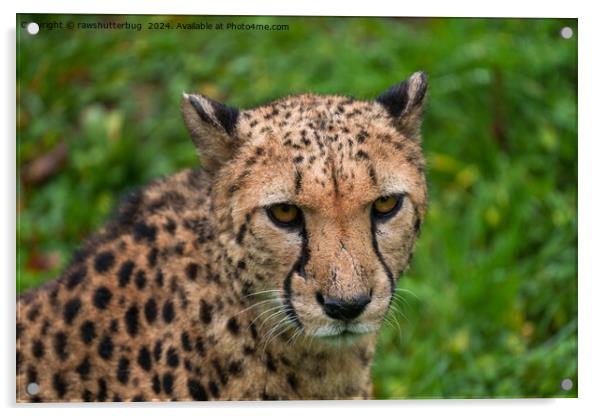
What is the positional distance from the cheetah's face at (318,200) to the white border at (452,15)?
1.42 feet

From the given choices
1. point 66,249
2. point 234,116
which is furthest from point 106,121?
point 234,116

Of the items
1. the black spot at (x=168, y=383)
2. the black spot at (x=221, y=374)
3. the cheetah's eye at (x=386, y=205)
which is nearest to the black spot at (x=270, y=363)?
the black spot at (x=221, y=374)

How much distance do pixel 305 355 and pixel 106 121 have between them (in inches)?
54.8

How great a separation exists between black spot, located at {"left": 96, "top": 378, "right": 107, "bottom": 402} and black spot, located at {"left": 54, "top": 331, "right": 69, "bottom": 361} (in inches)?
4.5

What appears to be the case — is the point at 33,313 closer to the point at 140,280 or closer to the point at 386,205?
the point at 140,280

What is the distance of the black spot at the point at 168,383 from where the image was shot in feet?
8.57

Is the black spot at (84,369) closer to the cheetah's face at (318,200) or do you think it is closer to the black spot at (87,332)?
the black spot at (87,332)

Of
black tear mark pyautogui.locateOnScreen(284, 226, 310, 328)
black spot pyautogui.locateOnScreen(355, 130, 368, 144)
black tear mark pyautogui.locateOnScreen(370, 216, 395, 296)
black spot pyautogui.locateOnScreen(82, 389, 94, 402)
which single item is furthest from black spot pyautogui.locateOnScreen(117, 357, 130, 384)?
black spot pyautogui.locateOnScreen(355, 130, 368, 144)

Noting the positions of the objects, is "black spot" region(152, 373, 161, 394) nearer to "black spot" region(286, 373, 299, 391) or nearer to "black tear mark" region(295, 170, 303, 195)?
"black spot" region(286, 373, 299, 391)

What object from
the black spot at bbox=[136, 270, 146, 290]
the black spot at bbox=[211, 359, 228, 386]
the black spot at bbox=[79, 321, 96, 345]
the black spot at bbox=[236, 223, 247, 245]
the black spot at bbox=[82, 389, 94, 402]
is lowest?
the black spot at bbox=[82, 389, 94, 402]

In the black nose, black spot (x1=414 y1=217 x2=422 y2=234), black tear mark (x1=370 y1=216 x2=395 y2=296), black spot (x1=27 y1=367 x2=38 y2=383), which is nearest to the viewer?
the black nose

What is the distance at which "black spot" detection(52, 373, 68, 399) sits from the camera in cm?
273

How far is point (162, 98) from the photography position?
362 centimetres

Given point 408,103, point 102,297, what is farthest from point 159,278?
point 408,103
